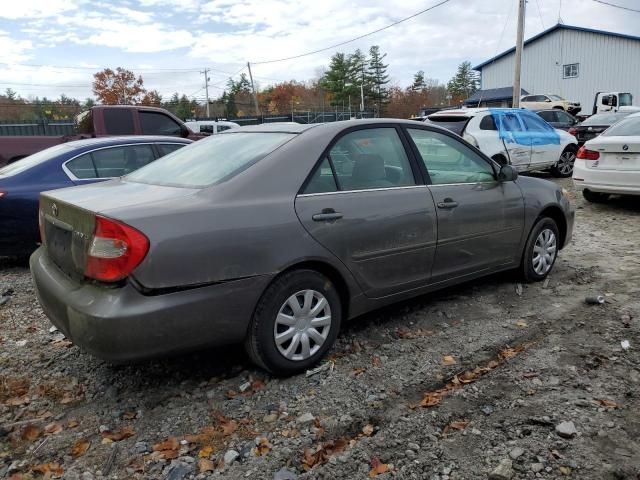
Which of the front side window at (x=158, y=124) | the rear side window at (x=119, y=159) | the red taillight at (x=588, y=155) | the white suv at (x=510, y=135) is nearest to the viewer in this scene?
the rear side window at (x=119, y=159)

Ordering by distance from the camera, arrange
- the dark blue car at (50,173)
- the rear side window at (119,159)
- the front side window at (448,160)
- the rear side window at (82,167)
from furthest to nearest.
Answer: the rear side window at (119,159) < the rear side window at (82,167) < the dark blue car at (50,173) < the front side window at (448,160)

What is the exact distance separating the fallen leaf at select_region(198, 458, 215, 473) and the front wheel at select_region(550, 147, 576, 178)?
11379 millimetres

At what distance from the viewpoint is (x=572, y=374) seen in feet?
10.7

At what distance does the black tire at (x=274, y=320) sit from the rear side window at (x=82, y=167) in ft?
11.5

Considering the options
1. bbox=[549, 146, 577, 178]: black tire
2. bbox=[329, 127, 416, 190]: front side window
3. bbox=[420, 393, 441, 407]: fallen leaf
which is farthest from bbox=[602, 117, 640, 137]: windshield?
bbox=[420, 393, 441, 407]: fallen leaf

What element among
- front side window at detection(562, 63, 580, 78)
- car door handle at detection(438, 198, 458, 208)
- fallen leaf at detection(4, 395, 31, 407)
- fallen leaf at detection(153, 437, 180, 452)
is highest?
front side window at detection(562, 63, 580, 78)

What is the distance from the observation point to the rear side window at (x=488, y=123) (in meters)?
10.5

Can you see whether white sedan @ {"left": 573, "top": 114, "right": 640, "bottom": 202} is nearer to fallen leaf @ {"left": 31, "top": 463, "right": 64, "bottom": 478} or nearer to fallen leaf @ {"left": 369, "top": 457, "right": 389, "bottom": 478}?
fallen leaf @ {"left": 369, "top": 457, "right": 389, "bottom": 478}

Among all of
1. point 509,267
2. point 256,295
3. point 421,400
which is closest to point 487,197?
point 509,267

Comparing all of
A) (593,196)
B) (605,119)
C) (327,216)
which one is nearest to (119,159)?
(327,216)

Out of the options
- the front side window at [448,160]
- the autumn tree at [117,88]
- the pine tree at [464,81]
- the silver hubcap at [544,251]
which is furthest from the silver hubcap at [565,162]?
the pine tree at [464,81]

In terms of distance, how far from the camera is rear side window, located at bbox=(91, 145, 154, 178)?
5.82m

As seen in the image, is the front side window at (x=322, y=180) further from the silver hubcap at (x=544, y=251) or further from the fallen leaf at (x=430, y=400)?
the silver hubcap at (x=544, y=251)

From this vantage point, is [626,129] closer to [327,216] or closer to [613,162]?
[613,162]
